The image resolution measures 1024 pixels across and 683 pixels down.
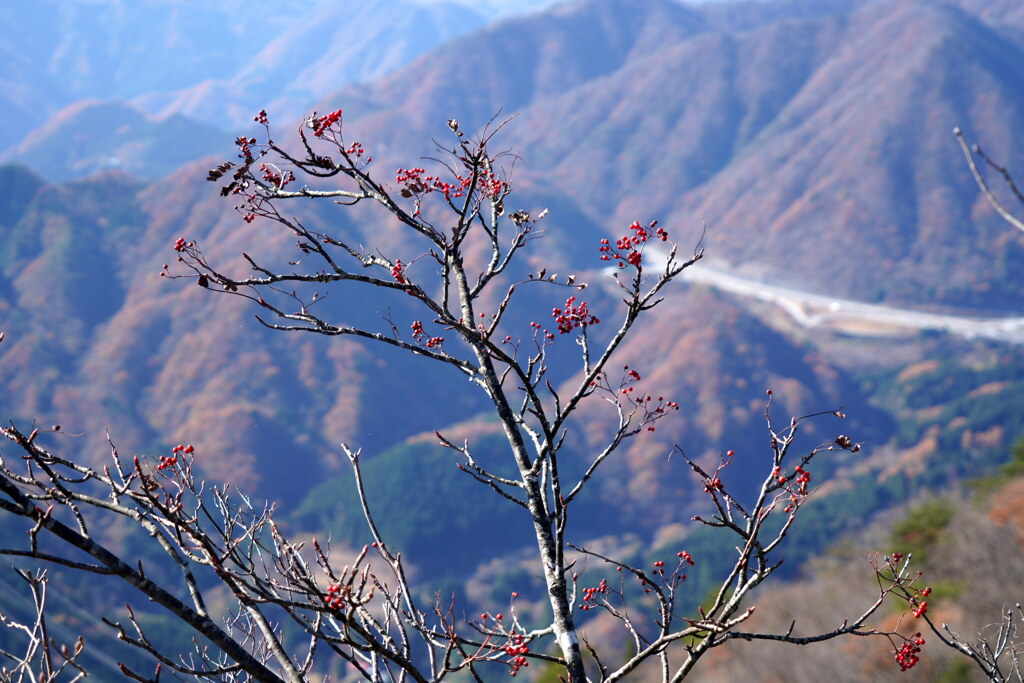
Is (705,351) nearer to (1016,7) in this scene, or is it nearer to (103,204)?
(103,204)

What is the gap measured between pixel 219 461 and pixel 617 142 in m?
120

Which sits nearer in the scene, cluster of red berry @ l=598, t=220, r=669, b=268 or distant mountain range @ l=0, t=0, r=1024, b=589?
cluster of red berry @ l=598, t=220, r=669, b=268

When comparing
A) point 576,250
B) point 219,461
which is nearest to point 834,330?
point 576,250

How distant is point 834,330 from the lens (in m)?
98.8

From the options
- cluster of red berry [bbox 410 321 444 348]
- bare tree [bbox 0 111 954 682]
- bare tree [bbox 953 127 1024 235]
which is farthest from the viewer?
cluster of red berry [bbox 410 321 444 348]

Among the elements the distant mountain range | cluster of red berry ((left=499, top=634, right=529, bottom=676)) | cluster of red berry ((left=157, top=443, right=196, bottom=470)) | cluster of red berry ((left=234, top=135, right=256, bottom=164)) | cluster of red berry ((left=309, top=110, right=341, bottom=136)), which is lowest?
cluster of red berry ((left=499, top=634, right=529, bottom=676))

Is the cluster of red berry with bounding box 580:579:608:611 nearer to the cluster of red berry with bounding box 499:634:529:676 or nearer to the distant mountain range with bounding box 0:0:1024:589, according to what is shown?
the cluster of red berry with bounding box 499:634:529:676

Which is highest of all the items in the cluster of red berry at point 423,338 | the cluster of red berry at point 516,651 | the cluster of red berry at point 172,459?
the cluster of red berry at point 423,338

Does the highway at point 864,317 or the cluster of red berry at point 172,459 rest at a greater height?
the highway at point 864,317

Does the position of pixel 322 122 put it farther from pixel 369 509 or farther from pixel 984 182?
pixel 984 182

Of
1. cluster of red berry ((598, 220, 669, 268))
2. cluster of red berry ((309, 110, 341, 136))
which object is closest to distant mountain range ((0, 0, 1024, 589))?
cluster of red berry ((598, 220, 669, 268))

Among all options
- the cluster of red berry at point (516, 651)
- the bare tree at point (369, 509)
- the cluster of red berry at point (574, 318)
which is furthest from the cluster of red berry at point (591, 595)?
the cluster of red berry at point (574, 318)

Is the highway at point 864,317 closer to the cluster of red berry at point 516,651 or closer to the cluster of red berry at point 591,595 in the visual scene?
the cluster of red berry at point 591,595

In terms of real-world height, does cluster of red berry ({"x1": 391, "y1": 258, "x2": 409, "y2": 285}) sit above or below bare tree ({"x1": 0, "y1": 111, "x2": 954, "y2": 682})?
above
